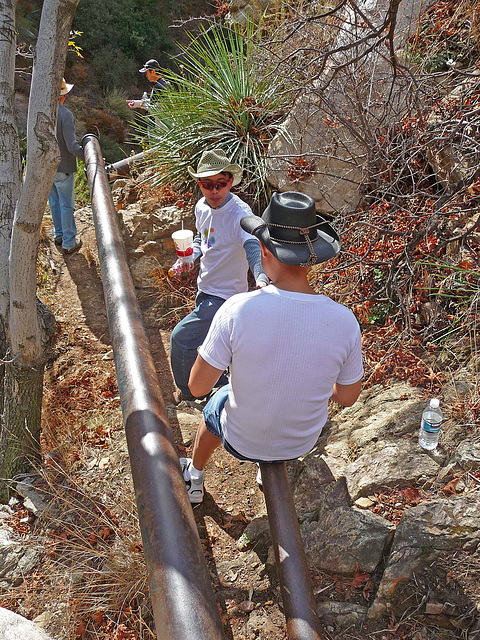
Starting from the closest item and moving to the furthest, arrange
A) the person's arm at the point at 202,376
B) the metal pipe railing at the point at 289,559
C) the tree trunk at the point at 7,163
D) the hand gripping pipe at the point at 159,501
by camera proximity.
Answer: the hand gripping pipe at the point at 159,501
the metal pipe railing at the point at 289,559
the person's arm at the point at 202,376
the tree trunk at the point at 7,163

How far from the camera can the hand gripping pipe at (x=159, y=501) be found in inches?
66.4

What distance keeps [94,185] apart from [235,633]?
408 cm

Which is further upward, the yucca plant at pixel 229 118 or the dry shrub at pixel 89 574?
the yucca plant at pixel 229 118

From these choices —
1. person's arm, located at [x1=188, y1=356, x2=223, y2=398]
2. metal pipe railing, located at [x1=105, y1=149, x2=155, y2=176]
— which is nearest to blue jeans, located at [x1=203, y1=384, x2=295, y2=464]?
person's arm, located at [x1=188, y1=356, x2=223, y2=398]

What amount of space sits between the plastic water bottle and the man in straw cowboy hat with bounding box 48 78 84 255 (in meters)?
4.43

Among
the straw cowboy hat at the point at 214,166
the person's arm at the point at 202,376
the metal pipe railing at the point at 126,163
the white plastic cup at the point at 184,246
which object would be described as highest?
the straw cowboy hat at the point at 214,166

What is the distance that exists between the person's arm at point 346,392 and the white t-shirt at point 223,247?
1.34m

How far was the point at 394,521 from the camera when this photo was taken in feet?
7.98

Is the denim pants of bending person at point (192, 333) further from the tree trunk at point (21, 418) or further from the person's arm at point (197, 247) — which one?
the tree trunk at point (21, 418)

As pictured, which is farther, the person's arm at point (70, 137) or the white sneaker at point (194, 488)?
the person's arm at point (70, 137)

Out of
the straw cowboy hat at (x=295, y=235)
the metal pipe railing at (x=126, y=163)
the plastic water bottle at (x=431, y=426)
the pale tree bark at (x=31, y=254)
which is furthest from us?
the metal pipe railing at (x=126, y=163)

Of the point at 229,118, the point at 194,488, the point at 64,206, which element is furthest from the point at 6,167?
the point at 229,118

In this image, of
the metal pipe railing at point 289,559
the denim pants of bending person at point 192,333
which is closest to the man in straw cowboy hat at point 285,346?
the metal pipe railing at point 289,559

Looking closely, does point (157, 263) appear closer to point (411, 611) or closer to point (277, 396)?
point (277, 396)
